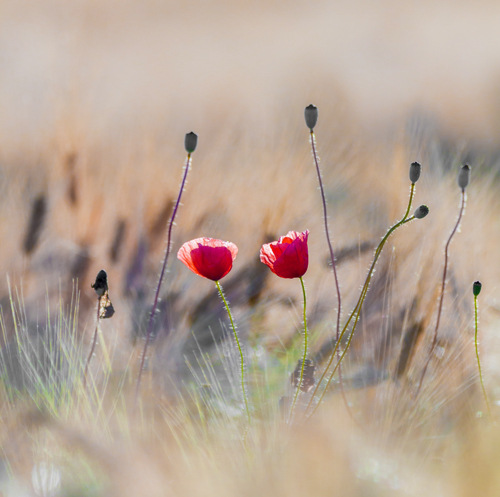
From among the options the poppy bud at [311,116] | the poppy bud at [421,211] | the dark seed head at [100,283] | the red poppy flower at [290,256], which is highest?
the poppy bud at [311,116]

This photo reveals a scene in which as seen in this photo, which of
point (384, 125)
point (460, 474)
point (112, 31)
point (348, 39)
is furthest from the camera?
point (348, 39)

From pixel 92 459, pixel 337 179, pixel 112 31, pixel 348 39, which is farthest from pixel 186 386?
pixel 348 39

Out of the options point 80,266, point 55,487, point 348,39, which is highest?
point 348,39

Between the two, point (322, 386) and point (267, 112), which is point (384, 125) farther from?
point (322, 386)

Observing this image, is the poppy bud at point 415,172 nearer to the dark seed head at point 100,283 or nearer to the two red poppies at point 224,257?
the two red poppies at point 224,257

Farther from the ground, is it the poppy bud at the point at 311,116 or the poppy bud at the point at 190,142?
the poppy bud at the point at 311,116

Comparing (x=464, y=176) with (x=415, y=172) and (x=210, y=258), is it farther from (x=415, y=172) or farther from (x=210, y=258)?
(x=210, y=258)

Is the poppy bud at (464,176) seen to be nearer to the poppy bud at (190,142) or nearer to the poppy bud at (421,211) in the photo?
the poppy bud at (421,211)

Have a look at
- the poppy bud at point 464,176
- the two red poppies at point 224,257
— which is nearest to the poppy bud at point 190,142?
the two red poppies at point 224,257
